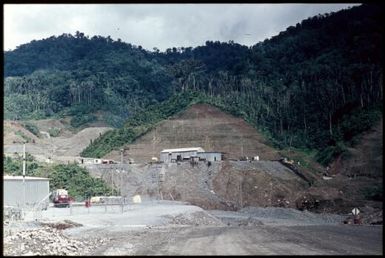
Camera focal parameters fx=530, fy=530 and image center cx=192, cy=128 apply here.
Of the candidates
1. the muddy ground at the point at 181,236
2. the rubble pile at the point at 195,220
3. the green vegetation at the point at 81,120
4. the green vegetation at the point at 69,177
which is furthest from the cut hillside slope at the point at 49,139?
the rubble pile at the point at 195,220

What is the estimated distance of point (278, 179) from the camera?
57594 millimetres

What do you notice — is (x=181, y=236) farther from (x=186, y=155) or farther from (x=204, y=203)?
(x=186, y=155)

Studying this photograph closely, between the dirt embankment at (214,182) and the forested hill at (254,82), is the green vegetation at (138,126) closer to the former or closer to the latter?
the forested hill at (254,82)

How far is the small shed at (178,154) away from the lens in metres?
Result: 67.2

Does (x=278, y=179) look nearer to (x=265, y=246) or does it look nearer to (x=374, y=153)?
(x=374, y=153)

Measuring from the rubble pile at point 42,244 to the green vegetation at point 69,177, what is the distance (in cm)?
2857

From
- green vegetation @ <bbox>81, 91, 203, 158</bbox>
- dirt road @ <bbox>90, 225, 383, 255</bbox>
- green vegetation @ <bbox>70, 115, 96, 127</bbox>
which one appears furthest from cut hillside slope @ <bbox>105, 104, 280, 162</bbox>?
dirt road @ <bbox>90, 225, 383, 255</bbox>

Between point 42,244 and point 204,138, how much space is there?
184ft

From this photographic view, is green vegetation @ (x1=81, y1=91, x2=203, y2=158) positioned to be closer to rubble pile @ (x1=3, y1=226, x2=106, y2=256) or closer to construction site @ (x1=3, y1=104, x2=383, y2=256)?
construction site @ (x1=3, y1=104, x2=383, y2=256)

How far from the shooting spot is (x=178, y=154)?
68500 mm

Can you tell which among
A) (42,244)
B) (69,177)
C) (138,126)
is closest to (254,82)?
(138,126)

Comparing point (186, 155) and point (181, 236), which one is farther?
point (186, 155)

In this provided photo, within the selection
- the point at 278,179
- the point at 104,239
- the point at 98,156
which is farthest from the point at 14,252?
the point at 98,156

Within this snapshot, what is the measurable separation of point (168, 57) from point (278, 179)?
133m
